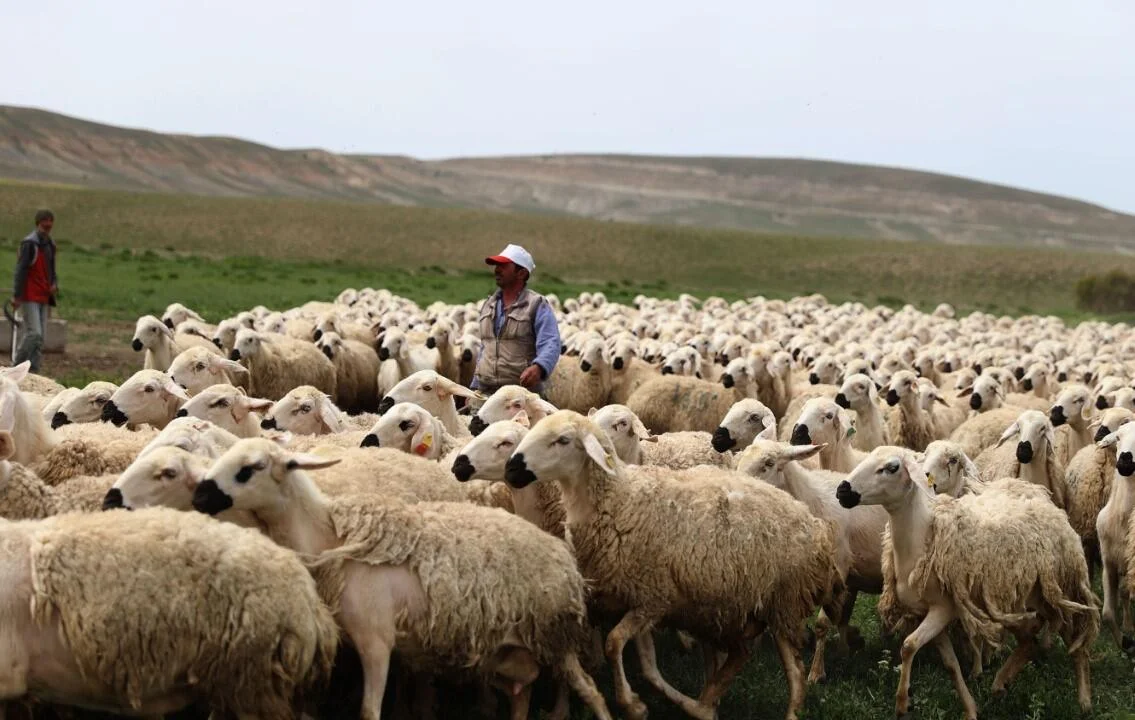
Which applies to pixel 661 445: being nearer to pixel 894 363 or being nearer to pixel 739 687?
pixel 739 687

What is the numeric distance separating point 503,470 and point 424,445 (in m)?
1.32

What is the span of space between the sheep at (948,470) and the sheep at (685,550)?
158 cm

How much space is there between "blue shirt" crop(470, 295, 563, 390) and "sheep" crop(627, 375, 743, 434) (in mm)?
4019

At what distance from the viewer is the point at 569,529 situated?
27.1 feet

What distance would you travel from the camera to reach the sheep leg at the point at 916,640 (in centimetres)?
813

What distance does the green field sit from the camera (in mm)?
39219

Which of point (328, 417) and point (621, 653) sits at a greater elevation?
point (328, 417)

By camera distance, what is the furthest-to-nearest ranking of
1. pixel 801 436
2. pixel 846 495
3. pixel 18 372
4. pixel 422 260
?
pixel 422 260, pixel 801 436, pixel 18 372, pixel 846 495

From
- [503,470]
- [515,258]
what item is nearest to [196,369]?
[515,258]

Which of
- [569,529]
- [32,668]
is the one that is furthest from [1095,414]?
[32,668]

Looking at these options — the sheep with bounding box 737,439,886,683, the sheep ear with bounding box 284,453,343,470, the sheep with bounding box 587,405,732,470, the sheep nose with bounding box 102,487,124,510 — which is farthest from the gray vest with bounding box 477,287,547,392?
the sheep nose with bounding box 102,487,124,510

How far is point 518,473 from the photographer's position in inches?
309

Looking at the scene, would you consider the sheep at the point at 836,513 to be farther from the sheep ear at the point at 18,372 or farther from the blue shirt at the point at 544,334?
the sheep ear at the point at 18,372

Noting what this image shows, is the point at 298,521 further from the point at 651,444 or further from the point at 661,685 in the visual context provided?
the point at 651,444
